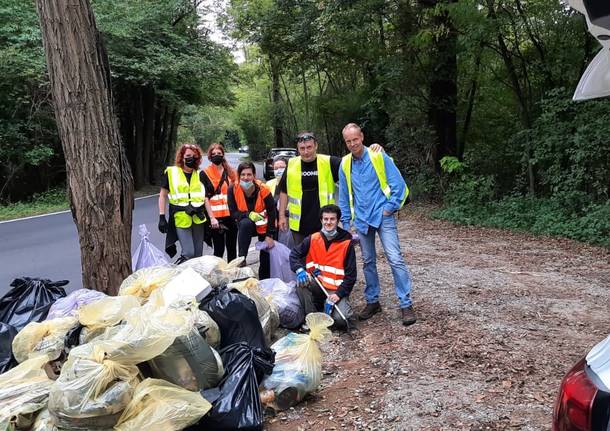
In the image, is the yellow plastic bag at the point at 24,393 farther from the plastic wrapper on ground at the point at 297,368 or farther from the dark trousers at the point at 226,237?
the dark trousers at the point at 226,237

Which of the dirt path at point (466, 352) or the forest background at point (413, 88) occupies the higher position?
the forest background at point (413, 88)

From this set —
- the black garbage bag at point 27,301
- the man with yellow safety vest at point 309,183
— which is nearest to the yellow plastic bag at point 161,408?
the black garbage bag at point 27,301

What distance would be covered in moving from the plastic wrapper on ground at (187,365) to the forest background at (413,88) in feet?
7.72

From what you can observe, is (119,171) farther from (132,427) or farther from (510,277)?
(510,277)

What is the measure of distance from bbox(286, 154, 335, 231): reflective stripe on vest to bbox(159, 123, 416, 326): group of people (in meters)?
0.01

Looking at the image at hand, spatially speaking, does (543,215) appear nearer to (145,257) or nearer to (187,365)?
(145,257)

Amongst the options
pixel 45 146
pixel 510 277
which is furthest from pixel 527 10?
pixel 45 146

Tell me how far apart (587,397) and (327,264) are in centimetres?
369

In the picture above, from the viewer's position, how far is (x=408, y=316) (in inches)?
194

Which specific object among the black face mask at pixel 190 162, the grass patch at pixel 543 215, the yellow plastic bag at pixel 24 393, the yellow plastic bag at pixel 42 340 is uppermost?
the black face mask at pixel 190 162

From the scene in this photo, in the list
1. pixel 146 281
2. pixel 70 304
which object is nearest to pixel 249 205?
pixel 146 281

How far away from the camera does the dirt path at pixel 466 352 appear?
10.9 feet

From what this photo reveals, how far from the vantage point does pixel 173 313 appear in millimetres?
3336

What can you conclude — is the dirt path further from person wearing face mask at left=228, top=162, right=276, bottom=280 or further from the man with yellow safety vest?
person wearing face mask at left=228, top=162, right=276, bottom=280
